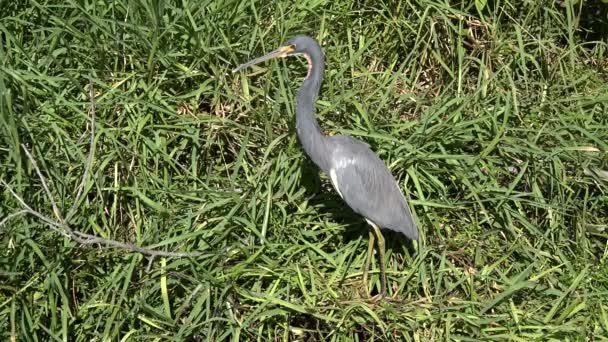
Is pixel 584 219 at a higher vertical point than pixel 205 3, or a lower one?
lower

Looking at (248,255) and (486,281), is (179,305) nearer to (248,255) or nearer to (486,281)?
(248,255)

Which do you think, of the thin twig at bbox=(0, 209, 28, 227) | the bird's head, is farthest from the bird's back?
the thin twig at bbox=(0, 209, 28, 227)

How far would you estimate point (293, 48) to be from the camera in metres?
3.38

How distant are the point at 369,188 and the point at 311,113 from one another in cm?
36

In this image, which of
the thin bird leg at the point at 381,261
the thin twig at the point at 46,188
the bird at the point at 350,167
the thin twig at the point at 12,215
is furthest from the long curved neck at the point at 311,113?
the thin twig at the point at 12,215

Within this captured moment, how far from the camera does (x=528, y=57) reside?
13.0 ft

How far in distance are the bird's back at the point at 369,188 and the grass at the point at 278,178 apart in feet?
0.53

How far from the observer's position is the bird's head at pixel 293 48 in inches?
131

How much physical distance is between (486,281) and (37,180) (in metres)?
1.76

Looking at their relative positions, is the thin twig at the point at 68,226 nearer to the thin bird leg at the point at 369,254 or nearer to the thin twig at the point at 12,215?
the thin twig at the point at 12,215

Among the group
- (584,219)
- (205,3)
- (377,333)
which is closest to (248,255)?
(377,333)

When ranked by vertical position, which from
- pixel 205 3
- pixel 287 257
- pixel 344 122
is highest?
pixel 205 3

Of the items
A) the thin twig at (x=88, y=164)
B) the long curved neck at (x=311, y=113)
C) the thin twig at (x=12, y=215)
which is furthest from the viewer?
the long curved neck at (x=311, y=113)

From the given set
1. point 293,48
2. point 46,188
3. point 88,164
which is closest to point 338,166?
point 293,48
